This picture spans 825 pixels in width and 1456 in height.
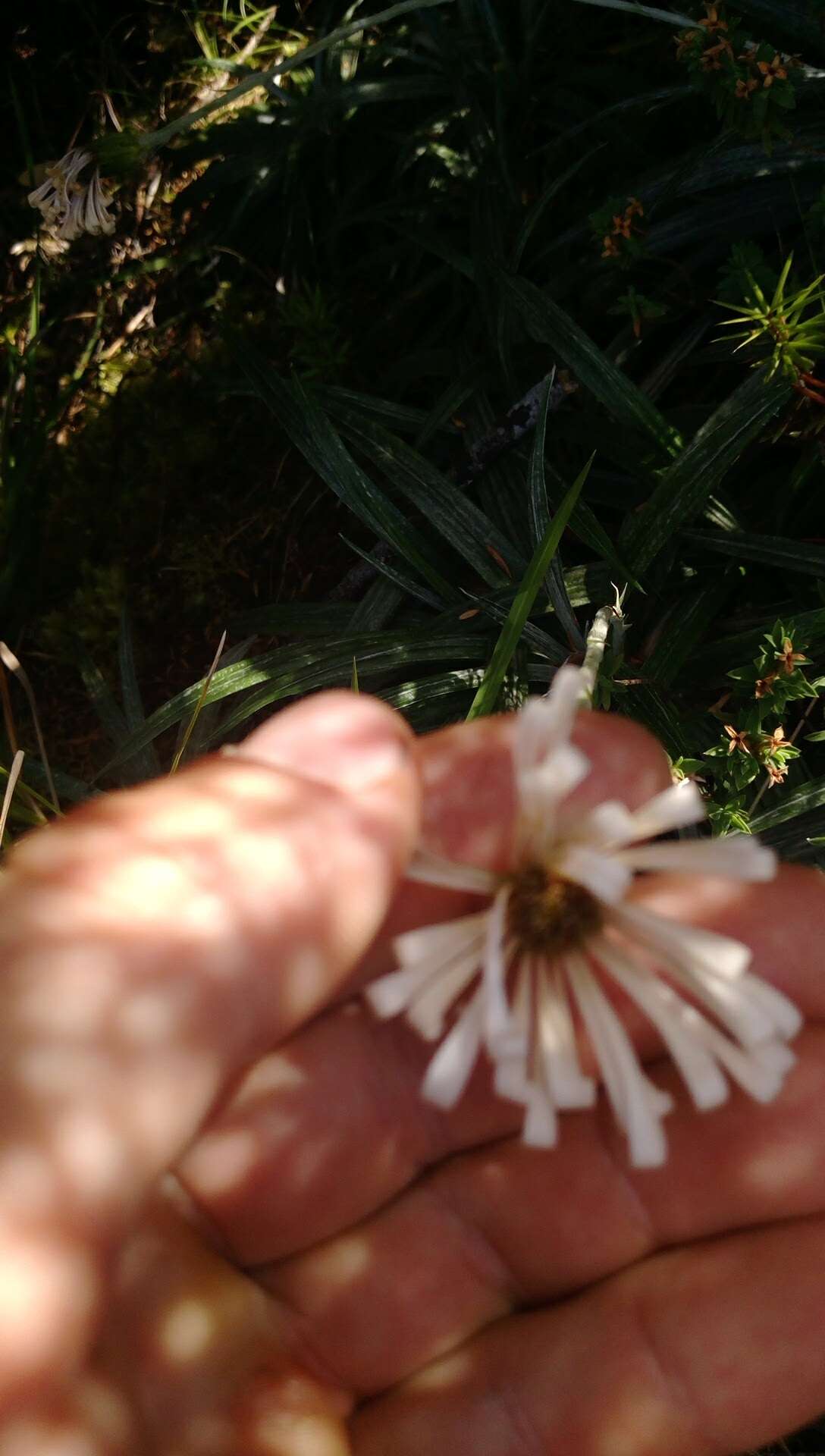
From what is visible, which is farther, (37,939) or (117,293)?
(117,293)

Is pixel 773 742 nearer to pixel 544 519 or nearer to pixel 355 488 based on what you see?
pixel 544 519

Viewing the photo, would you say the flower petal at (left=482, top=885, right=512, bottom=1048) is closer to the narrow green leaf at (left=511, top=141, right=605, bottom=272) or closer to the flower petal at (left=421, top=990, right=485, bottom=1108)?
the flower petal at (left=421, top=990, right=485, bottom=1108)

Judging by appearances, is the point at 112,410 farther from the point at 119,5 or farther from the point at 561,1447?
the point at 561,1447

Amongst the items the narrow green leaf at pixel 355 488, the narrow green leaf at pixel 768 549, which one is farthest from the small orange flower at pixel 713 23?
the narrow green leaf at pixel 355 488

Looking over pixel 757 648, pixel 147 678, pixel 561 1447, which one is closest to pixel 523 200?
pixel 757 648

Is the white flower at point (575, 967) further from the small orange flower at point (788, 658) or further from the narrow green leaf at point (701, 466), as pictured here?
the narrow green leaf at point (701, 466)
